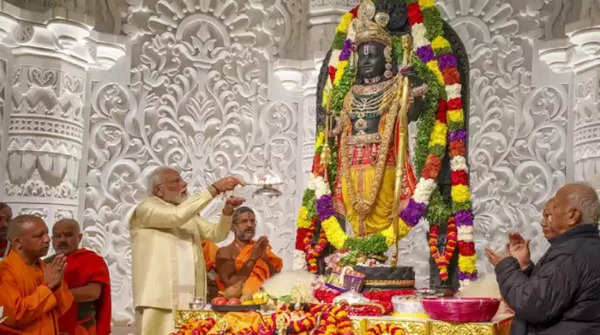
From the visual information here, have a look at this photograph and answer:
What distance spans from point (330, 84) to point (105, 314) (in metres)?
2.47

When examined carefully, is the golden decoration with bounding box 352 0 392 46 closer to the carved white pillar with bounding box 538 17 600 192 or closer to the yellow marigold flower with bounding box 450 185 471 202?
the yellow marigold flower with bounding box 450 185 471 202

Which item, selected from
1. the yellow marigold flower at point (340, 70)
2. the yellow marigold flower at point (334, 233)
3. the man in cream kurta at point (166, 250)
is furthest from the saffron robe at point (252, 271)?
the yellow marigold flower at point (340, 70)

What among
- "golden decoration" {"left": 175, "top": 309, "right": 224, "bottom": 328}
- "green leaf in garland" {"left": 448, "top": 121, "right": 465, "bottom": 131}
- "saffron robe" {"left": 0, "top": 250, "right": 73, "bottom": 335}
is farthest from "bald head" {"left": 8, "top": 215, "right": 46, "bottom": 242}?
"green leaf in garland" {"left": 448, "top": 121, "right": 465, "bottom": 131}

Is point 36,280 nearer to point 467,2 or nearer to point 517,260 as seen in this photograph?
point 517,260

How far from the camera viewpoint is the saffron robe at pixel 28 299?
458cm

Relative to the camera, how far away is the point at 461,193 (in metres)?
5.42

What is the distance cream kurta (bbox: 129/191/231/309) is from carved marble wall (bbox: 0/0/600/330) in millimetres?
1241

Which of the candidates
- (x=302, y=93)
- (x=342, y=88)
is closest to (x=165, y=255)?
(x=342, y=88)

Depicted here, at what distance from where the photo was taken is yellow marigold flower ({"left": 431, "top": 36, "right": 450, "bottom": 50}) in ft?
18.5

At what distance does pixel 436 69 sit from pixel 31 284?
311 centimetres

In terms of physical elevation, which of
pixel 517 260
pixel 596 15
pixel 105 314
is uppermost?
pixel 596 15

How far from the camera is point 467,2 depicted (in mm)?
8070

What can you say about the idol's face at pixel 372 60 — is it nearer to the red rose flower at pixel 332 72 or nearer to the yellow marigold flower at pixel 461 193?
the red rose flower at pixel 332 72

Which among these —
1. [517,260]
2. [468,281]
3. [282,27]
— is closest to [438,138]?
[468,281]
